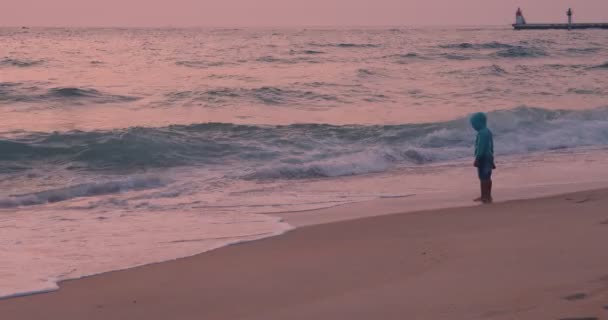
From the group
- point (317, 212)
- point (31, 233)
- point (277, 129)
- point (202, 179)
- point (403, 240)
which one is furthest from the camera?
point (277, 129)

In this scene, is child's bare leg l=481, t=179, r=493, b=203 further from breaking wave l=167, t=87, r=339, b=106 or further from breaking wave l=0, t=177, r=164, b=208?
breaking wave l=167, t=87, r=339, b=106

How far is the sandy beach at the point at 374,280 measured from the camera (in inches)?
190

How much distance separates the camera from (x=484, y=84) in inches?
986

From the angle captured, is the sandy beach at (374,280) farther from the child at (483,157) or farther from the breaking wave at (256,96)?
the breaking wave at (256,96)

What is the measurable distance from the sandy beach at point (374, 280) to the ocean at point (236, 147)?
1.46 ft

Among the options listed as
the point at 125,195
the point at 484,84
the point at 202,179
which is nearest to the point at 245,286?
the point at 125,195

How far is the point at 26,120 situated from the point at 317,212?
10.6 metres

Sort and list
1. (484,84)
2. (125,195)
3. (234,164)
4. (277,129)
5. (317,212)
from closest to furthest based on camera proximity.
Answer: (317,212) < (125,195) < (234,164) < (277,129) < (484,84)

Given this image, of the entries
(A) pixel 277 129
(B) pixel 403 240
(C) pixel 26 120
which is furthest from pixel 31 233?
(C) pixel 26 120

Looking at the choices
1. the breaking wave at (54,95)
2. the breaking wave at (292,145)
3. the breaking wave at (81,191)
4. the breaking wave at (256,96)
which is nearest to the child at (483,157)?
the breaking wave at (292,145)

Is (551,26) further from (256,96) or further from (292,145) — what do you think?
(292,145)

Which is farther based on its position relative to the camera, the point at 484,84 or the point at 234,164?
the point at 484,84

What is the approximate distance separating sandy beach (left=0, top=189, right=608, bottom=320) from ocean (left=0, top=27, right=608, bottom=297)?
0.44 m

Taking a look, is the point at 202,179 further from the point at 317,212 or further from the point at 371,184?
the point at 317,212
